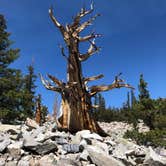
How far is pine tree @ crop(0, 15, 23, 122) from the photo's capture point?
64.3 feet

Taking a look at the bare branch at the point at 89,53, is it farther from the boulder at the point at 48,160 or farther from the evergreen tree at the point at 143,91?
the evergreen tree at the point at 143,91

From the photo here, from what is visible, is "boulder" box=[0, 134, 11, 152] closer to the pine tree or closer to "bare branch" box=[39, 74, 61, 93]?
"bare branch" box=[39, 74, 61, 93]

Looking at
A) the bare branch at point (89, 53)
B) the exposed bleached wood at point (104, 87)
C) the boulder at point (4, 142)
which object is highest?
the bare branch at point (89, 53)

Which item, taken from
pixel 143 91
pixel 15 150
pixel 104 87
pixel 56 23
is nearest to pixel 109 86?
pixel 104 87

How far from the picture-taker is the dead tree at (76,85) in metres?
10.3

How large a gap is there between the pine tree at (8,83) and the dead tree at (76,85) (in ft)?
29.7

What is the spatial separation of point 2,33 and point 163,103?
15119 mm

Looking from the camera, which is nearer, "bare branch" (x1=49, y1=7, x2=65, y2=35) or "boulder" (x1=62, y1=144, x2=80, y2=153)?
"boulder" (x1=62, y1=144, x2=80, y2=153)

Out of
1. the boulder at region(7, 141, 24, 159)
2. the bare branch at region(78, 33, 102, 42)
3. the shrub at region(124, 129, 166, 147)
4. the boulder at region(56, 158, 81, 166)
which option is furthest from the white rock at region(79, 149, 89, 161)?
the shrub at region(124, 129, 166, 147)

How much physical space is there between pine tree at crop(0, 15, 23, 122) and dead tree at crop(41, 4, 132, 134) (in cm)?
905

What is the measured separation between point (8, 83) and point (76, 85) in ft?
37.5

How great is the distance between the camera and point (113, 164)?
611 cm

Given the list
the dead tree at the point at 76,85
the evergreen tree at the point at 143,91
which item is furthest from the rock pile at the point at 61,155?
the evergreen tree at the point at 143,91

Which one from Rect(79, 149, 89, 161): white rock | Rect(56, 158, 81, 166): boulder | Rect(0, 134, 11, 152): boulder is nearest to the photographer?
Rect(56, 158, 81, 166): boulder
